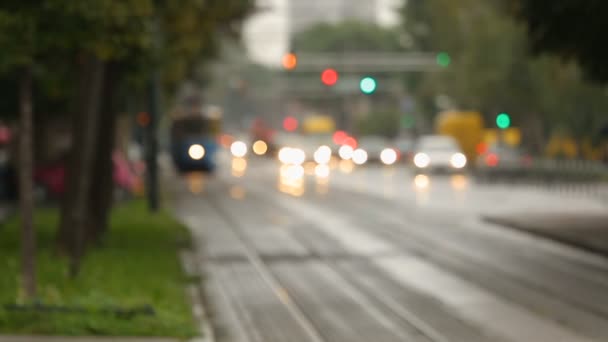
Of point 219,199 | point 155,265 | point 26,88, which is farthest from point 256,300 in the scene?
point 219,199

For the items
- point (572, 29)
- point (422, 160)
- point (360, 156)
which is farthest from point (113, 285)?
point (360, 156)

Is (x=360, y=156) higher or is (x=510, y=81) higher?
(x=510, y=81)

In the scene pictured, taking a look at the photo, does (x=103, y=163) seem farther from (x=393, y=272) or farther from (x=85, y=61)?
(x=393, y=272)

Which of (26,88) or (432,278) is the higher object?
(26,88)

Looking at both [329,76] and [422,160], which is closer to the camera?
[329,76]

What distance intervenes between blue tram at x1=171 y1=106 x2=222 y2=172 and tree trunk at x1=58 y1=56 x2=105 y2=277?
4234cm

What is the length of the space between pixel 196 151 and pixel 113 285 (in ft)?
153

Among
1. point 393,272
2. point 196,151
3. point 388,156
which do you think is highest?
point 196,151

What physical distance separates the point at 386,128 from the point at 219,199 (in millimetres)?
72824

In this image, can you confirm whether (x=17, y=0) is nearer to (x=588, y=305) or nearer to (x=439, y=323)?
(x=439, y=323)

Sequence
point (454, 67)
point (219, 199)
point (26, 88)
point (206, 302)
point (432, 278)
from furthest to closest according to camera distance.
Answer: point (454, 67) < point (219, 199) < point (432, 278) < point (206, 302) < point (26, 88)

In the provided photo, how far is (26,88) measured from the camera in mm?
14188

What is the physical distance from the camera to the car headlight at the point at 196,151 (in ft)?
205

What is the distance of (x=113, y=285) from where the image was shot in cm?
1645
